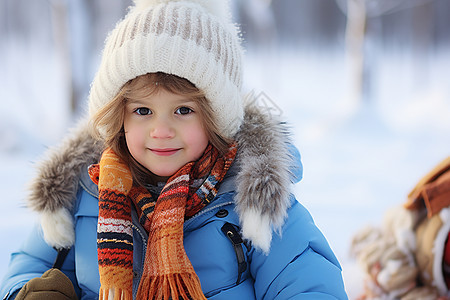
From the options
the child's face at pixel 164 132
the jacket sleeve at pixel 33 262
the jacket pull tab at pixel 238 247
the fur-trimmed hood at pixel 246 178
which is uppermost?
the child's face at pixel 164 132

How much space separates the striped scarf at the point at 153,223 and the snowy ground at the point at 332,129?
288mm

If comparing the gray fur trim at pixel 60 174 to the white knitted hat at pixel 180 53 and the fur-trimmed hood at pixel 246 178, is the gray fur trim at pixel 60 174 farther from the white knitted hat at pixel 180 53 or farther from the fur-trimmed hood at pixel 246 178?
the white knitted hat at pixel 180 53

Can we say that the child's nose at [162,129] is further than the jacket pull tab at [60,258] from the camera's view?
No

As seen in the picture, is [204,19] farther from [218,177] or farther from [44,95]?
[44,95]

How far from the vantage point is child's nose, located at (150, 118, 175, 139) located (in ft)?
3.77

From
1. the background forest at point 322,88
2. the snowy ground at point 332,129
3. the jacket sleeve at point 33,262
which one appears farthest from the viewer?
the background forest at point 322,88

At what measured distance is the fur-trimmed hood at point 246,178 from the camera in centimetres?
111

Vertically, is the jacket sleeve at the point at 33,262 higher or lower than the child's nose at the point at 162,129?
lower

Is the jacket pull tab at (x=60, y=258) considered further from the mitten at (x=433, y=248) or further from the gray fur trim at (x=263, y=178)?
the mitten at (x=433, y=248)

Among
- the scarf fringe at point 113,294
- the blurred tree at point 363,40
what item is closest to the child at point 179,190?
the scarf fringe at point 113,294

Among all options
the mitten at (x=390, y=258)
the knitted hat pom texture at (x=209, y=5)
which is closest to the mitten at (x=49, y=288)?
the knitted hat pom texture at (x=209, y=5)

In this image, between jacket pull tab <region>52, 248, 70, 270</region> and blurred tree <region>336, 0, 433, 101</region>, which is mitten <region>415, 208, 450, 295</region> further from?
blurred tree <region>336, 0, 433, 101</region>

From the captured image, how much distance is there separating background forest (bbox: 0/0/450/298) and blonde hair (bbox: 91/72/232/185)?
0.88 feet

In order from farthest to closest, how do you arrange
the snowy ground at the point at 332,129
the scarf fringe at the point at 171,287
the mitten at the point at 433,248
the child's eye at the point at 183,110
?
the snowy ground at the point at 332,129 → the mitten at the point at 433,248 → the child's eye at the point at 183,110 → the scarf fringe at the point at 171,287
